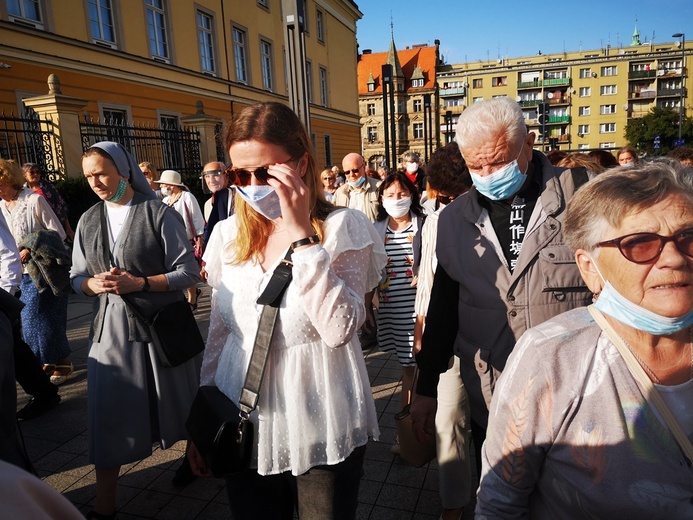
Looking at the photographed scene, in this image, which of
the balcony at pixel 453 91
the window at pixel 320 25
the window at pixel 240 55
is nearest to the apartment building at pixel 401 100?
the balcony at pixel 453 91

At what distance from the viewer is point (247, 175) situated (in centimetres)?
179

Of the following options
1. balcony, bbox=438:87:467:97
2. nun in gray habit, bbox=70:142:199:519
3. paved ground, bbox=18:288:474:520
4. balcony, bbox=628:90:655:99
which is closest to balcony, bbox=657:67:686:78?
balcony, bbox=628:90:655:99

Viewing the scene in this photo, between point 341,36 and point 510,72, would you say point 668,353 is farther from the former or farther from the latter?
point 510,72

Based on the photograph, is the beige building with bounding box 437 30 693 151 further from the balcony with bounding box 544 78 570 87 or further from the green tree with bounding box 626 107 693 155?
the green tree with bounding box 626 107 693 155

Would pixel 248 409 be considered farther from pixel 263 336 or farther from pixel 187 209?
pixel 187 209

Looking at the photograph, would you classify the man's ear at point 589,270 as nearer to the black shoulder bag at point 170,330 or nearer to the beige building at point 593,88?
the black shoulder bag at point 170,330

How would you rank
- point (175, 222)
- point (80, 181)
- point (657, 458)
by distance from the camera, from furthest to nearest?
point (80, 181)
point (175, 222)
point (657, 458)

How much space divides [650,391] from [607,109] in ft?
287

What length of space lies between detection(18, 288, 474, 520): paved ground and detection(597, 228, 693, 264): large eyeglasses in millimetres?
2144

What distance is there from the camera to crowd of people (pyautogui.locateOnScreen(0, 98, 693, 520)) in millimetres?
1289

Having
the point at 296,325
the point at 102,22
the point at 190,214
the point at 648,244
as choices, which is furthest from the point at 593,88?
the point at 296,325

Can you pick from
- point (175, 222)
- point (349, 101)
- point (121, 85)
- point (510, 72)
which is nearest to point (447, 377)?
Result: point (175, 222)

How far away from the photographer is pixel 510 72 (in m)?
80.0

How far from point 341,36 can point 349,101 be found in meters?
4.08
